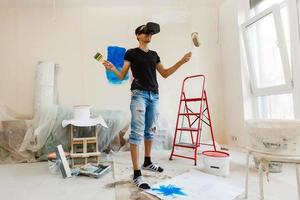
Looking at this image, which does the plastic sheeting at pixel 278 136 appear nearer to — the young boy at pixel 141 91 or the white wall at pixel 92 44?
the young boy at pixel 141 91

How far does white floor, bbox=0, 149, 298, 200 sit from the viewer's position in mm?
1545

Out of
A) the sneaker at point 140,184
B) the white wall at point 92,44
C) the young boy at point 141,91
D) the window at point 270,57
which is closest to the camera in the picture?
the sneaker at point 140,184

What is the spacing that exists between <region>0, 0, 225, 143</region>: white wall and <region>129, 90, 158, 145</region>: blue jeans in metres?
1.49

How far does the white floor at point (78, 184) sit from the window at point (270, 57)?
86 centimetres

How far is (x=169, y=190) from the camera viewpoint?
1548mm

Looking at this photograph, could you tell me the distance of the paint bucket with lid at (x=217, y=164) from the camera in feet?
6.22

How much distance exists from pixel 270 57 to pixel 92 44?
255 cm

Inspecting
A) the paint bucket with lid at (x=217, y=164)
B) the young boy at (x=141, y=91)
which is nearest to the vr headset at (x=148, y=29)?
the young boy at (x=141, y=91)

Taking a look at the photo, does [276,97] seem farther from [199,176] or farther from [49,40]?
[49,40]

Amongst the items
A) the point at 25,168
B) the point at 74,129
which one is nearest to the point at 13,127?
the point at 25,168

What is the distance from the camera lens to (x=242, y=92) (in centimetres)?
302

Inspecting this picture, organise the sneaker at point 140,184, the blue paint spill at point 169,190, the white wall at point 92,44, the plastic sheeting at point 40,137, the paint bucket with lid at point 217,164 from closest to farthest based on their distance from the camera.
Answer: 1. the blue paint spill at point 169,190
2. the sneaker at point 140,184
3. the paint bucket with lid at point 217,164
4. the plastic sheeting at point 40,137
5. the white wall at point 92,44

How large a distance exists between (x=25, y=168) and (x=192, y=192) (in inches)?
72.3

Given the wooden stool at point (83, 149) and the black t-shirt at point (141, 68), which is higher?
the black t-shirt at point (141, 68)
